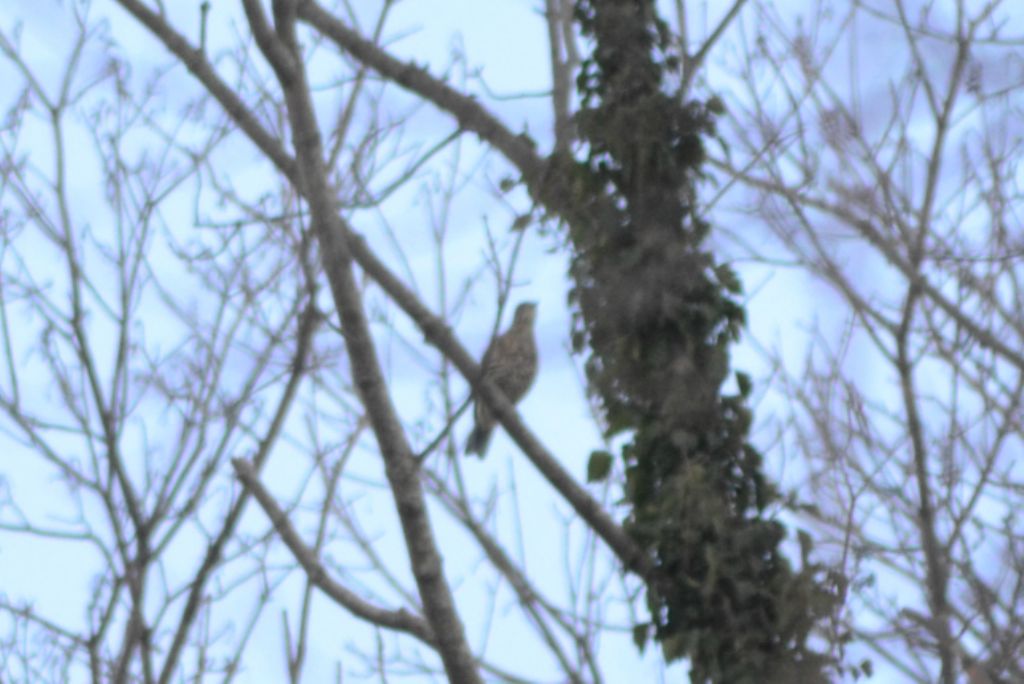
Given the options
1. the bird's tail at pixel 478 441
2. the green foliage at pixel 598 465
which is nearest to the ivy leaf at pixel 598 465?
the green foliage at pixel 598 465

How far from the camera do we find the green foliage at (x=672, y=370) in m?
3.16

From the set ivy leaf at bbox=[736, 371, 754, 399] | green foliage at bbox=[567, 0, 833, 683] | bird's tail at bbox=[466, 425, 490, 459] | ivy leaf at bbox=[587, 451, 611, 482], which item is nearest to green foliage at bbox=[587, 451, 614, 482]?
ivy leaf at bbox=[587, 451, 611, 482]

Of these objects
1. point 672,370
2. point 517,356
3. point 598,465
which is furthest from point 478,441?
point 672,370

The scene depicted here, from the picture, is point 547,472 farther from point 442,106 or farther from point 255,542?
point 255,542

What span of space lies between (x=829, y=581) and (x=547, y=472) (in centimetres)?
67

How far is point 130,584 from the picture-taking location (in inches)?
194

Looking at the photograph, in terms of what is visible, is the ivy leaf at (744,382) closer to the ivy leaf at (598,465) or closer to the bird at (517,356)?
the ivy leaf at (598,465)

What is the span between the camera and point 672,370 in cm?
328

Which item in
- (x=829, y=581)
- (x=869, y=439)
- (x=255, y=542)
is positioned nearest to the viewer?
(x=829, y=581)

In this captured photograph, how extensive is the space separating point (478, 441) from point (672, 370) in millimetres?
3650

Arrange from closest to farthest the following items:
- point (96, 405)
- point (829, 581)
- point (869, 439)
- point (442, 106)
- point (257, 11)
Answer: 1. point (829, 581)
2. point (257, 11)
3. point (442, 106)
4. point (869, 439)
5. point (96, 405)

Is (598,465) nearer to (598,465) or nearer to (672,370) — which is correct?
(598,465)

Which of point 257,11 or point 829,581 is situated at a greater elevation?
point 257,11

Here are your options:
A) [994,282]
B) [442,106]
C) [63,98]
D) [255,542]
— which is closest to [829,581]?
[442,106]
